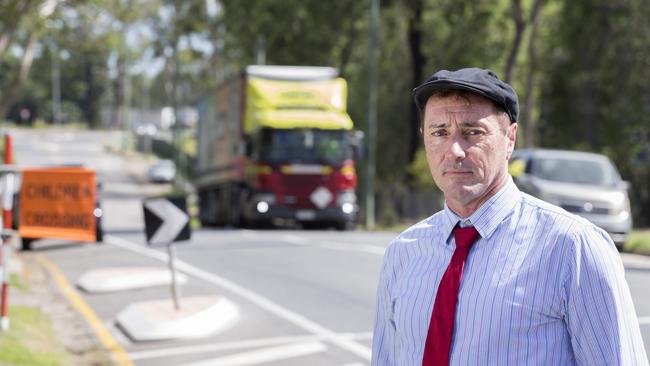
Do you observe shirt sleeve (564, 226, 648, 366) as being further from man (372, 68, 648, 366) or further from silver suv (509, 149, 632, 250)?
silver suv (509, 149, 632, 250)

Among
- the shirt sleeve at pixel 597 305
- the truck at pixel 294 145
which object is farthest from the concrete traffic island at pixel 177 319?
the truck at pixel 294 145

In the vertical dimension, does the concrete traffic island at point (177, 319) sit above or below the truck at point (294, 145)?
below

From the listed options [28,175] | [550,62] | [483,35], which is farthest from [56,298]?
[550,62]

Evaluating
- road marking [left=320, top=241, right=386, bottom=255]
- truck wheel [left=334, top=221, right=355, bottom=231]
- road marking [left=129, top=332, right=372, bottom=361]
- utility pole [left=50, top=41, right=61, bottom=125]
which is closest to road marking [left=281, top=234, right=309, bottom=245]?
road marking [left=320, top=241, right=386, bottom=255]

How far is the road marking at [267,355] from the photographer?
10690 mm

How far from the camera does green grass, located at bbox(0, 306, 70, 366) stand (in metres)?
10.0

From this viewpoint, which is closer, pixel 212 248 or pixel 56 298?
pixel 56 298

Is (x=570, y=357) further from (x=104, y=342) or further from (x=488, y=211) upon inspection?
(x=104, y=342)

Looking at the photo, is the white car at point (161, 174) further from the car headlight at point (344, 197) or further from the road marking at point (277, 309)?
the road marking at point (277, 309)

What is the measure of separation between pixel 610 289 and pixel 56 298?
552 inches

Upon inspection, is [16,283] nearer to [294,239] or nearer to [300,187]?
[294,239]

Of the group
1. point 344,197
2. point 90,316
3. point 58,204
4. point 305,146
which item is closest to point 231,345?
point 58,204

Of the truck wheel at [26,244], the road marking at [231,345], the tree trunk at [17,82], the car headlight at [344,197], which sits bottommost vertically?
the truck wheel at [26,244]

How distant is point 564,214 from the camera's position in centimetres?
305
